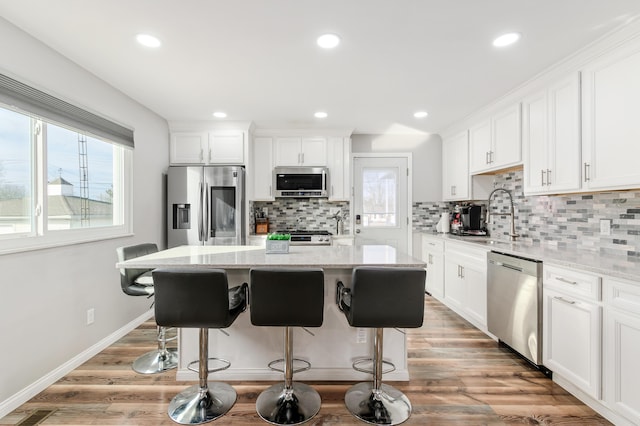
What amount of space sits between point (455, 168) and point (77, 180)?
423 cm

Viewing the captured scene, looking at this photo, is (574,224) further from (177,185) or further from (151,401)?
(177,185)

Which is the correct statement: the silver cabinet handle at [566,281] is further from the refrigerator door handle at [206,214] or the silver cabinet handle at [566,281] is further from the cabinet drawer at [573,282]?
the refrigerator door handle at [206,214]

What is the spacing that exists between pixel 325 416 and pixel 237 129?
338 cm

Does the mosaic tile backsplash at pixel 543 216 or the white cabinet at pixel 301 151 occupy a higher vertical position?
the white cabinet at pixel 301 151

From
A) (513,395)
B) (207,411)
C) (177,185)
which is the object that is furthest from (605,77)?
(177,185)

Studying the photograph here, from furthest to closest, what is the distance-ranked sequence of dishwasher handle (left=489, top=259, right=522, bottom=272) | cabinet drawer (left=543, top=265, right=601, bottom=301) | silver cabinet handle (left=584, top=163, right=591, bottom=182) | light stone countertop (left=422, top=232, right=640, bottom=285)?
dishwasher handle (left=489, top=259, right=522, bottom=272) < silver cabinet handle (left=584, top=163, right=591, bottom=182) < cabinet drawer (left=543, top=265, right=601, bottom=301) < light stone countertop (left=422, top=232, right=640, bottom=285)

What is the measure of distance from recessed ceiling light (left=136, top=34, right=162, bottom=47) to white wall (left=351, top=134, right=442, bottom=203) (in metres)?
3.02

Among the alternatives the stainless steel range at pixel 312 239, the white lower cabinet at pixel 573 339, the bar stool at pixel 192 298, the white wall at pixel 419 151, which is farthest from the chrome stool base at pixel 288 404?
the white wall at pixel 419 151

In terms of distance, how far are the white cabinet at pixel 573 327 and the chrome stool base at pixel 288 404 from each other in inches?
65.1

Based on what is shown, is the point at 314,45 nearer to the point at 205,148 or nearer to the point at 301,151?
the point at 301,151

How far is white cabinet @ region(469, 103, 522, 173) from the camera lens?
3.03 m

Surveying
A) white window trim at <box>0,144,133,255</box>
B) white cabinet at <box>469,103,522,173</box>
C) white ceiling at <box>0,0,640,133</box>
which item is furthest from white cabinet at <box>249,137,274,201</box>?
white cabinet at <box>469,103,522,173</box>

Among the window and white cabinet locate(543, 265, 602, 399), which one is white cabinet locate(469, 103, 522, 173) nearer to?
white cabinet locate(543, 265, 602, 399)

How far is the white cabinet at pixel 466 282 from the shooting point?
3049 millimetres
